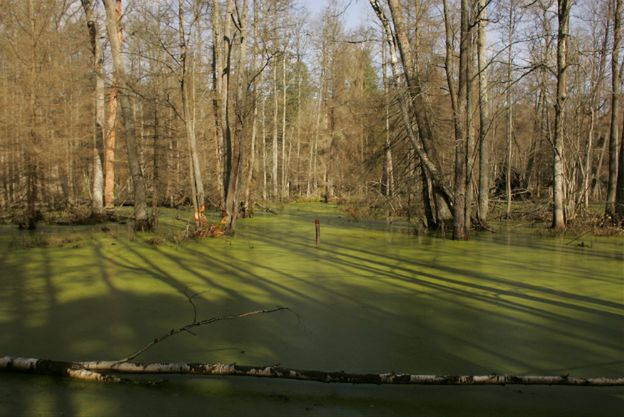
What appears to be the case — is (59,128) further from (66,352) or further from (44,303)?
(66,352)

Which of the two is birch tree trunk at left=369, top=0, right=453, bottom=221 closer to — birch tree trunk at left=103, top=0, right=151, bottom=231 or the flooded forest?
the flooded forest

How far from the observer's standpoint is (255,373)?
3465mm

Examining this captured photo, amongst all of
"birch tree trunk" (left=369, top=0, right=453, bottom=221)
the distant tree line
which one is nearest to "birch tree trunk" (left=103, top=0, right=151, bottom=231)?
the distant tree line

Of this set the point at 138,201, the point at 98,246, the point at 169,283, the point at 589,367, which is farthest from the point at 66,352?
the point at 138,201

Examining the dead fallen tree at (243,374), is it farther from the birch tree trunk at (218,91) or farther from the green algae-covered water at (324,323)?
the birch tree trunk at (218,91)

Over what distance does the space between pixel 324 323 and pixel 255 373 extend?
171cm

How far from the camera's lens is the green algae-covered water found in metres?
3.30

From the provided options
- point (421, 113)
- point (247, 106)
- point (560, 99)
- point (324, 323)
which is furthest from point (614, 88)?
point (324, 323)

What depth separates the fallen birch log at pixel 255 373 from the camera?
3.34 meters

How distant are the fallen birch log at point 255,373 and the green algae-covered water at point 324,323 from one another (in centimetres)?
8

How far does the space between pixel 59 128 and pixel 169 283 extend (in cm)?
1120

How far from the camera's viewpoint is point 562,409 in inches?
125

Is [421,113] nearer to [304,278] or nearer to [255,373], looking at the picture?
[304,278]

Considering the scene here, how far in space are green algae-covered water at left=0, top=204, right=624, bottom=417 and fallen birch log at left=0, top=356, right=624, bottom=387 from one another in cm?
8
